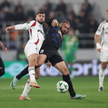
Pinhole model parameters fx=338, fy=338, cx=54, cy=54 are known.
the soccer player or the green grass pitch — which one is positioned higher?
the soccer player

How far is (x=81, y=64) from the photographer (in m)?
15.8

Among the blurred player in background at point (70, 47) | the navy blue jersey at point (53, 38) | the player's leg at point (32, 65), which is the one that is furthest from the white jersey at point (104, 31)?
the blurred player in background at point (70, 47)

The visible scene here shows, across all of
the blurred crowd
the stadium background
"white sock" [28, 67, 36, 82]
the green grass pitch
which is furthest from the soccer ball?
the blurred crowd

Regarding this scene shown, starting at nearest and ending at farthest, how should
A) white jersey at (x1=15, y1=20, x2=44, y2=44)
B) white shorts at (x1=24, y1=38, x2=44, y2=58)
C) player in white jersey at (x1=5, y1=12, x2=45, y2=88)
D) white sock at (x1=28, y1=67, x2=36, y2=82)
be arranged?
1. white sock at (x1=28, y1=67, x2=36, y2=82)
2. player in white jersey at (x1=5, y1=12, x2=45, y2=88)
3. white shorts at (x1=24, y1=38, x2=44, y2=58)
4. white jersey at (x1=15, y1=20, x2=44, y2=44)

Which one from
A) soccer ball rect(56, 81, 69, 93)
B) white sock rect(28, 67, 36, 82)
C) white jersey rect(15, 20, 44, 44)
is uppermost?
white jersey rect(15, 20, 44, 44)

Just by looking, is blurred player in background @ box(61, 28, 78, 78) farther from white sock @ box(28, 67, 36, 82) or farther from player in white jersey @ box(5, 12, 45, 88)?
white sock @ box(28, 67, 36, 82)

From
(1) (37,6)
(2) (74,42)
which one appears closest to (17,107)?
(2) (74,42)

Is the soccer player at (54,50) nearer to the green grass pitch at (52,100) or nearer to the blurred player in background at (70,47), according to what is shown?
the green grass pitch at (52,100)

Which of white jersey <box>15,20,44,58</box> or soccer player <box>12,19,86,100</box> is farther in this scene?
soccer player <box>12,19,86,100</box>

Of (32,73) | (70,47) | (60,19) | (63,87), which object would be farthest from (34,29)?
(60,19)

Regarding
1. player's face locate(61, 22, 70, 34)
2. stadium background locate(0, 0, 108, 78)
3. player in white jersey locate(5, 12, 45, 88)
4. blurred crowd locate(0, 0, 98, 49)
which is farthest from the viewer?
blurred crowd locate(0, 0, 98, 49)

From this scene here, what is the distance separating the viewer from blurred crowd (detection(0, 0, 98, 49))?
1731cm

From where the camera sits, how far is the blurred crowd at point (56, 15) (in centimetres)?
1731

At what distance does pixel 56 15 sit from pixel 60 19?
0.57m
